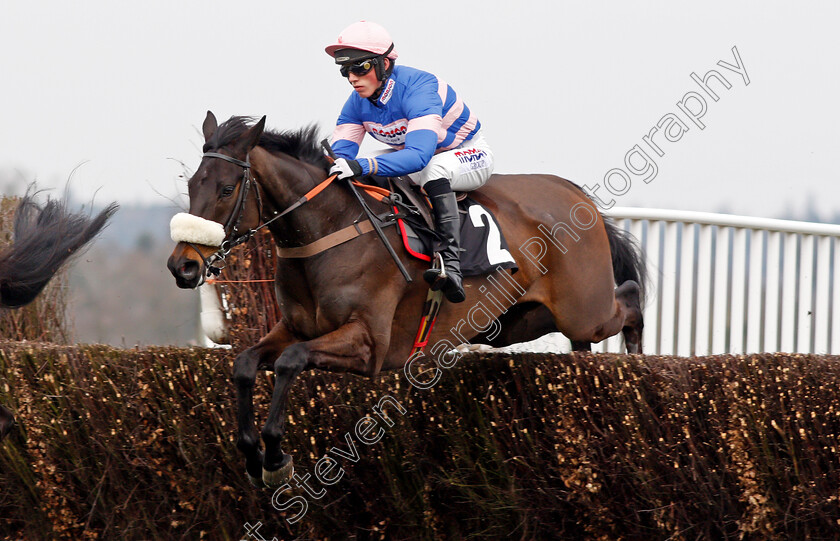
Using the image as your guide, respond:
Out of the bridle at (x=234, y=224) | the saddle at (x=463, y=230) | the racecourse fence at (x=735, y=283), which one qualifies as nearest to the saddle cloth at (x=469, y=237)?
the saddle at (x=463, y=230)

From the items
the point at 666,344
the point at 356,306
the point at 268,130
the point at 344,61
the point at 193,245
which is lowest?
the point at 666,344

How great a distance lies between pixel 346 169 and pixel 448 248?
0.61 m

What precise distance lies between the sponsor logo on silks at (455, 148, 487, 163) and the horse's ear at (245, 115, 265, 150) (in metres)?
1.10

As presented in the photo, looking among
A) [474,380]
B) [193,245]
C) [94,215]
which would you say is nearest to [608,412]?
[474,380]

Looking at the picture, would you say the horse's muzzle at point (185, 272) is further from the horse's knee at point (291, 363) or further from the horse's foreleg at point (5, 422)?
the horse's foreleg at point (5, 422)

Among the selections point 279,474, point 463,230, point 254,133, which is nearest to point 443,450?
point 279,474

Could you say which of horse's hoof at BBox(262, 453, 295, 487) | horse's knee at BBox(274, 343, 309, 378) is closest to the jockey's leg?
horse's knee at BBox(274, 343, 309, 378)

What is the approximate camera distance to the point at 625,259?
18.3 ft

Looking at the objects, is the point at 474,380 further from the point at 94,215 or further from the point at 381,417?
the point at 94,215

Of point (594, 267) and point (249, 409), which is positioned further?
point (594, 267)

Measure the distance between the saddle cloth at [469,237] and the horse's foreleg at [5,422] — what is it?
210cm

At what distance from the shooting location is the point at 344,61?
4.02 metres

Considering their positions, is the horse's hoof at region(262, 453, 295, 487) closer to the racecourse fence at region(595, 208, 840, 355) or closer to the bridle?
the bridle

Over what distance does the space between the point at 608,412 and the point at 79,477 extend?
2.61m
